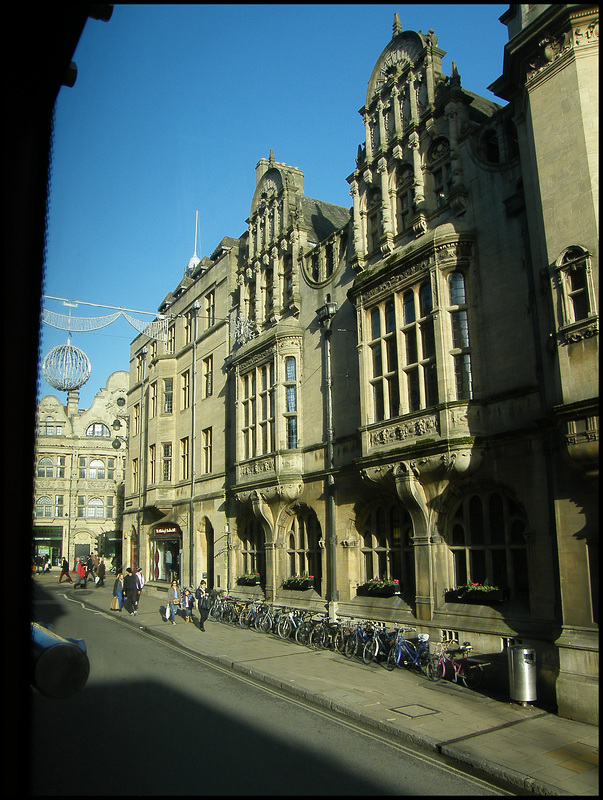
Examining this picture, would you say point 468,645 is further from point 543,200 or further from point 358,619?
point 543,200

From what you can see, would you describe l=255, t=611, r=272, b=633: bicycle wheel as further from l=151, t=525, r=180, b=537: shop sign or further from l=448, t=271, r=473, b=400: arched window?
l=151, t=525, r=180, b=537: shop sign

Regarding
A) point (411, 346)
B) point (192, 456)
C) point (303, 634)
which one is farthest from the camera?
point (192, 456)

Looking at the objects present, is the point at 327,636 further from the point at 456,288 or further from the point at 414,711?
the point at 456,288

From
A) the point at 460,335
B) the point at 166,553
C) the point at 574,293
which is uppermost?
the point at 460,335

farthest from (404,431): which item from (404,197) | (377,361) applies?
(404,197)

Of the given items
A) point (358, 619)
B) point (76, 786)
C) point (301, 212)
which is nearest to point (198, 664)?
point (358, 619)

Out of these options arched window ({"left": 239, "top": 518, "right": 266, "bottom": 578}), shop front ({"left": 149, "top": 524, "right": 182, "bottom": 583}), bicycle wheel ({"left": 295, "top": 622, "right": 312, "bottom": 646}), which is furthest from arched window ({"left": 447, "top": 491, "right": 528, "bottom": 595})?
shop front ({"left": 149, "top": 524, "right": 182, "bottom": 583})

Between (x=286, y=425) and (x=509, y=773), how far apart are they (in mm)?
14881

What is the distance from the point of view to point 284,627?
18.6 meters

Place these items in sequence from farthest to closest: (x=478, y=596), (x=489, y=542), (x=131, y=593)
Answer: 1. (x=131, y=593)
2. (x=489, y=542)
3. (x=478, y=596)

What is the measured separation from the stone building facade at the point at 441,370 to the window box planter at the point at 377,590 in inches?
2.0

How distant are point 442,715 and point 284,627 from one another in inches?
340

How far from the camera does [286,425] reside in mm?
21984

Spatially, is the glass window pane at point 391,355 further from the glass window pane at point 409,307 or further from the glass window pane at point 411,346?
the glass window pane at point 409,307
